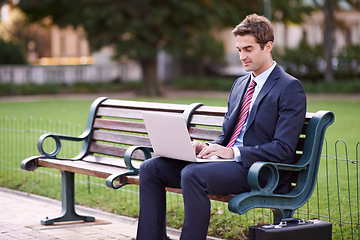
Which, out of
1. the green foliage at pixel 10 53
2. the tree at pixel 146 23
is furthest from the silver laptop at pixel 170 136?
the green foliage at pixel 10 53

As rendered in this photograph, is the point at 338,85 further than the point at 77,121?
Yes

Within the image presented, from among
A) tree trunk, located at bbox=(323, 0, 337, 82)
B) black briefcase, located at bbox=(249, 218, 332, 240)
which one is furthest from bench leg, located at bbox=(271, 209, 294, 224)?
tree trunk, located at bbox=(323, 0, 337, 82)

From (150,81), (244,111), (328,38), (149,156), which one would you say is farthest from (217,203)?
(328,38)

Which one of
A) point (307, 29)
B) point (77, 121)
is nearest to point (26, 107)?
point (77, 121)

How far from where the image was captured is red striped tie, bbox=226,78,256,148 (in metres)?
4.71

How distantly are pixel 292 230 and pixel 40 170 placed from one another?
5891mm

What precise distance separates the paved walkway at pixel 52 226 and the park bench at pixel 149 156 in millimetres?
171

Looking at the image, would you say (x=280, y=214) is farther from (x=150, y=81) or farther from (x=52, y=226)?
(x=150, y=81)

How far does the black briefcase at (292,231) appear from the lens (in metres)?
3.95

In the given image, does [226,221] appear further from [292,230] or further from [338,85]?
[338,85]

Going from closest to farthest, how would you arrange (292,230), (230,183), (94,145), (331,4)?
1. (292,230)
2. (230,183)
3. (94,145)
4. (331,4)

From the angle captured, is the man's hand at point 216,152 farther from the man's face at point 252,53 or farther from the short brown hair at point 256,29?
the short brown hair at point 256,29

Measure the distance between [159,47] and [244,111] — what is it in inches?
1054

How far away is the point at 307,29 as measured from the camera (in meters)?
62.1
